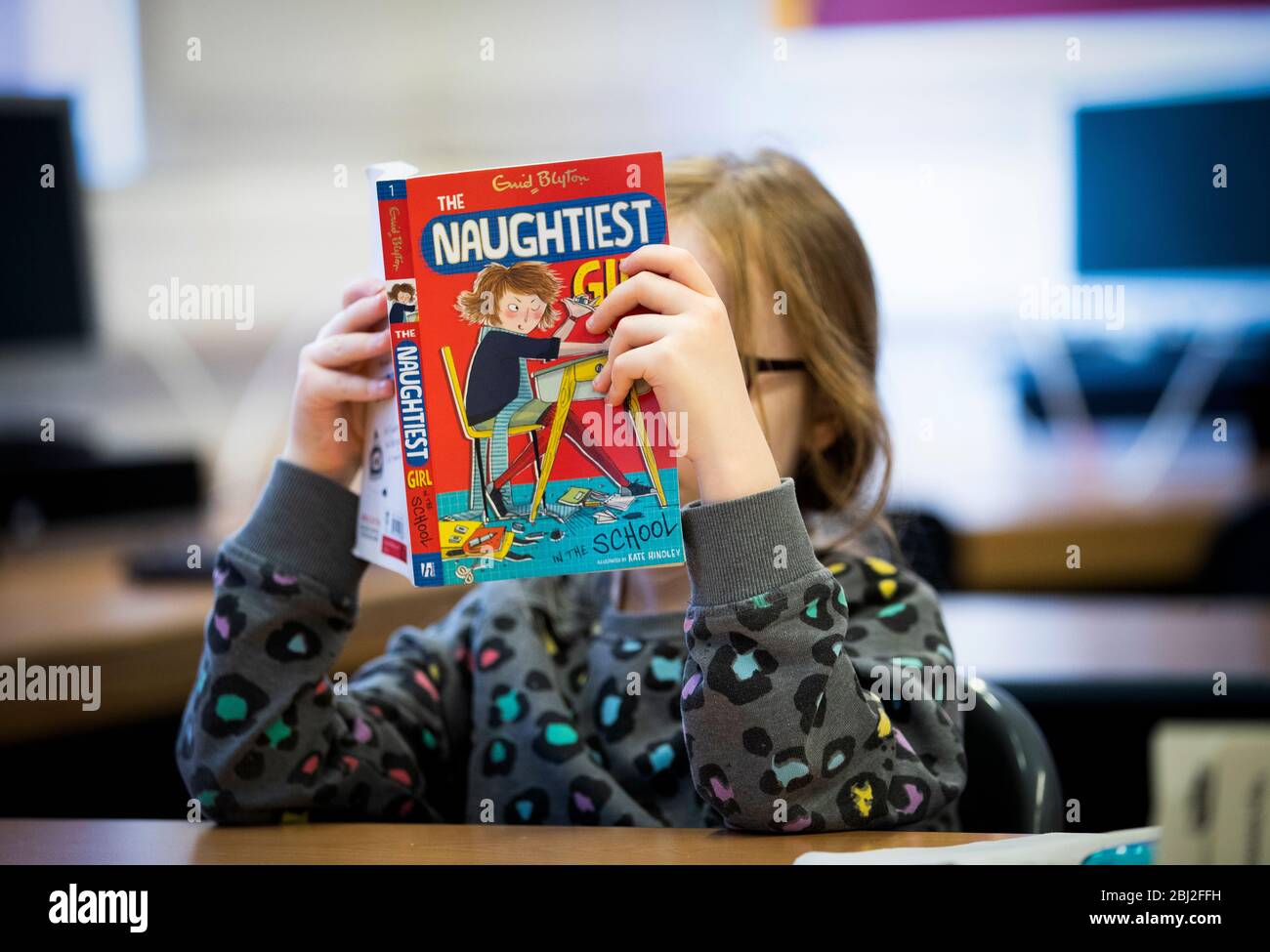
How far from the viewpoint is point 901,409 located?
13.0 ft

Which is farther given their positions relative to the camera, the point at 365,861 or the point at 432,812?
the point at 432,812

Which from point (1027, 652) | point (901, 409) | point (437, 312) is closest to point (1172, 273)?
point (901, 409)

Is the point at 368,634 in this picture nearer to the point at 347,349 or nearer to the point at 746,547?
the point at 347,349

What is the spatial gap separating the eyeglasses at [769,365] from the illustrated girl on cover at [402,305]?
37 cm

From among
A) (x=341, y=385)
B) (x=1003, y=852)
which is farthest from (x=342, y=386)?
(x=1003, y=852)

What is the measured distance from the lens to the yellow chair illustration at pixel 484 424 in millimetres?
826

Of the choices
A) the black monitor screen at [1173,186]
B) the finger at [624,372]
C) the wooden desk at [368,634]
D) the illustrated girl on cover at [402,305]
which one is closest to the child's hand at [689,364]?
the finger at [624,372]

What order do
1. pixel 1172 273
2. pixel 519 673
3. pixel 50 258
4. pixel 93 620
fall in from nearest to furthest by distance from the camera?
pixel 519 673 → pixel 93 620 → pixel 50 258 → pixel 1172 273

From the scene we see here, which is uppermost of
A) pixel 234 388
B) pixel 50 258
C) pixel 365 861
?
pixel 50 258

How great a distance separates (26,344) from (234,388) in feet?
4.68

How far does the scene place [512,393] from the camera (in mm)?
819

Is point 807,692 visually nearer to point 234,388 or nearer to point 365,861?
point 365,861

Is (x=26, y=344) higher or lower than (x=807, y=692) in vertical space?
higher

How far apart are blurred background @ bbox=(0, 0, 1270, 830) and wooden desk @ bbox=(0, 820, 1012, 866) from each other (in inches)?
75.7
